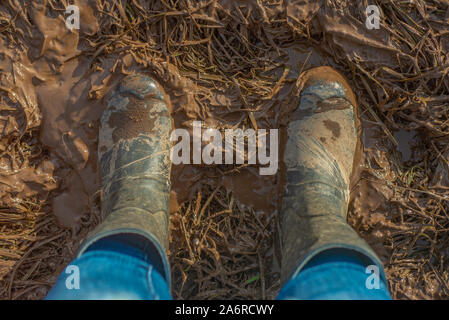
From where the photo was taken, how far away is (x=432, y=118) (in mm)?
1680

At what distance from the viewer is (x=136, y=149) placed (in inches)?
63.9

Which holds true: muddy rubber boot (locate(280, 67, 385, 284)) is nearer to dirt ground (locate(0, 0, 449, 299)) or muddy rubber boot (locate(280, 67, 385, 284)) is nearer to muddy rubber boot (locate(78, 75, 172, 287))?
dirt ground (locate(0, 0, 449, 299))

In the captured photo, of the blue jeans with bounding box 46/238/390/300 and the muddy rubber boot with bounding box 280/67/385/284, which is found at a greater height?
the muddy rubber boot with bounding box 280/67/385/284

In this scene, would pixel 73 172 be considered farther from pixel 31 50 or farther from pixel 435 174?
pixel 435 174

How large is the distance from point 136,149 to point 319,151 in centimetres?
88

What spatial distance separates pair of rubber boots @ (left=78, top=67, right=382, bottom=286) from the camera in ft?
4.77

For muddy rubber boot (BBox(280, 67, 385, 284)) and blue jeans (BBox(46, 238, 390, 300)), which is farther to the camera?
muddy rubber boot (BBox(280, 67, 385, 284))

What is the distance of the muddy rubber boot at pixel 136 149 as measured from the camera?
4.83 feet

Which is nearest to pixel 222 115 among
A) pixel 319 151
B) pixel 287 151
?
pixel 287 151

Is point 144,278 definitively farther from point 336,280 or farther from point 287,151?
point 287,151

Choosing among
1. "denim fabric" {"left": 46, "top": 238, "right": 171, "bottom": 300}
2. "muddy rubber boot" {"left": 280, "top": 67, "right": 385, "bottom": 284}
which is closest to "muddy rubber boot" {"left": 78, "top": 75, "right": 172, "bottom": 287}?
"denim fabric" {"left": 46, "top": 238, "right": 171, "bottom": 300}

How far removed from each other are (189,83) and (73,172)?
0.74 meters

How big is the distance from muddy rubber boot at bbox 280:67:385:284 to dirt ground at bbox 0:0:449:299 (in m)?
0.08

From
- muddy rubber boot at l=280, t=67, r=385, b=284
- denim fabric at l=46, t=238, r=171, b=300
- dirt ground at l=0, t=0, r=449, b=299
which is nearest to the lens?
denim fabric at l=46, t=238, r=171, b=300
